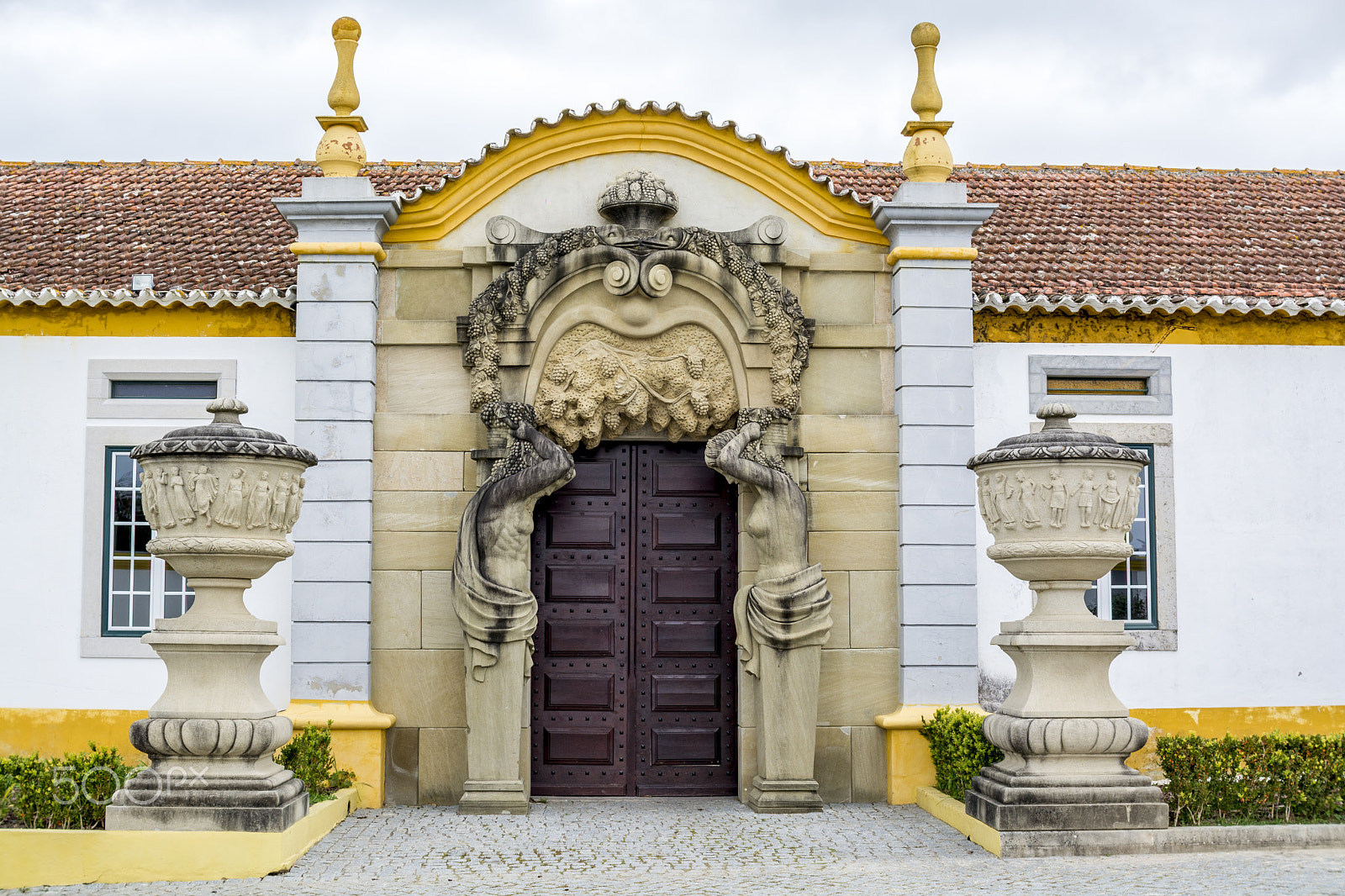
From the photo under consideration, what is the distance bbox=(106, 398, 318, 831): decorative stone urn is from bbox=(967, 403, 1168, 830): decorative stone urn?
399 centimetres

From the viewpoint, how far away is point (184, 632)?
679 cm

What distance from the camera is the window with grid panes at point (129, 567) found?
9805 millimetres

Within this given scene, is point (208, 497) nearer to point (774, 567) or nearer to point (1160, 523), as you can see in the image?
→ point (774, 567)

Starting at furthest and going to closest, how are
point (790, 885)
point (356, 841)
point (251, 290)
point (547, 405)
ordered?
1. point (251, 290)
2. point (547, 405)
3. point (356, 841)
4. point (790, 885)

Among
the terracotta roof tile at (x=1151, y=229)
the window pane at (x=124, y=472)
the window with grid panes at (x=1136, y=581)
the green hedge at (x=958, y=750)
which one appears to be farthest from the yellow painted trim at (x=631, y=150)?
the green hedge at (x=958, y=750)

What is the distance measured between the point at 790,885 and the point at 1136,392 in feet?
18.9

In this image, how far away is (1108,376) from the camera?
33.5 ft

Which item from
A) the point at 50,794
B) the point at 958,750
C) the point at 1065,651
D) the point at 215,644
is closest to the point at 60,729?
the point at 50,794

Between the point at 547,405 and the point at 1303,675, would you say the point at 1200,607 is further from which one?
the point at 547,405

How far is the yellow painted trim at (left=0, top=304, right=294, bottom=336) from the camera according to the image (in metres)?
9.84

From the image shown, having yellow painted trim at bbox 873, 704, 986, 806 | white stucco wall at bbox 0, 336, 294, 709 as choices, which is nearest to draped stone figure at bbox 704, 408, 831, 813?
yellow painted trim at bbox 873, 704, 986, 806

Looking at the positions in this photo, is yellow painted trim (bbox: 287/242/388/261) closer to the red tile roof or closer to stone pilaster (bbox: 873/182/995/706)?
the red tile roof

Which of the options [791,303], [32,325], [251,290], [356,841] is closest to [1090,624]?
[791,303]

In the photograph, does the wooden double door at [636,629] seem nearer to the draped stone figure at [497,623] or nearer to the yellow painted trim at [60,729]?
the draped stone figure at [497,623]
